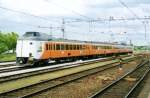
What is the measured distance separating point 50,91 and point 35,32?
1819 centimetres

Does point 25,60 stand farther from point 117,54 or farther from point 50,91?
point 117,54

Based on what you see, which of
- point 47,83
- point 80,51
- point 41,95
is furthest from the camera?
point 80,51

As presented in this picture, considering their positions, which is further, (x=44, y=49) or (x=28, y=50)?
(x=44, y=49)

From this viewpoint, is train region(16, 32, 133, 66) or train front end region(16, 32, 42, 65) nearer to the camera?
train front end region(16, 32, 42, 65)

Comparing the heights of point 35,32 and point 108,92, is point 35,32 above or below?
above

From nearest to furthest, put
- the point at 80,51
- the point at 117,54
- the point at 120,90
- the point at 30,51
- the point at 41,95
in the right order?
the point at 41,95, the point at 120,90, the point at 30,51, the point at 80,51, the point at 117,54

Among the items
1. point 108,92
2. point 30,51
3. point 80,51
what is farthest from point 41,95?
point 80,51

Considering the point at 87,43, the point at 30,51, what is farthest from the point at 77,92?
the point at 87,43

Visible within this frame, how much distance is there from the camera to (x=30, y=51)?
33719 mm

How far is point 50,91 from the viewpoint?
16812mm

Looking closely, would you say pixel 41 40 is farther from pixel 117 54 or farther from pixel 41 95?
pixel 117 54

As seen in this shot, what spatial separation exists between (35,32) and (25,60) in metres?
2.82

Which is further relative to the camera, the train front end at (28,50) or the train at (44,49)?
the train at (44,49)

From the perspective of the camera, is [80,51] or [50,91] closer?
[50,91]
